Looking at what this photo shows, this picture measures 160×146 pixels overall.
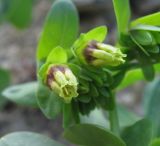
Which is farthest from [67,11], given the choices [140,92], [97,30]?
[140,92]

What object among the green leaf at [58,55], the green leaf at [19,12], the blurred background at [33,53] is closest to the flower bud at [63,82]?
the green leaf at [58,55]

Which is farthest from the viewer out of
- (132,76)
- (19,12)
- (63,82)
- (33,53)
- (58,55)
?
(33,53)

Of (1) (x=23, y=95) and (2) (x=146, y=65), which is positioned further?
(1) (x=23, y=95)

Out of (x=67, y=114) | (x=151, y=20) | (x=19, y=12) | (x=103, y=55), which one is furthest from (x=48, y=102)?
(x=19, y=12)

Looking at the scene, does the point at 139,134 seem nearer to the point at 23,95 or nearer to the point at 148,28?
the point at 148,28

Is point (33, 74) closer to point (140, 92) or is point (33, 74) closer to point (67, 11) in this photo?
point (140, 92)

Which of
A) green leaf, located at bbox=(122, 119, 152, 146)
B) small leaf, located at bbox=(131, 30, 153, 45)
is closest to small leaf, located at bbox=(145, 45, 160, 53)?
small leaf, located at bbox=(131, 30, 153, 45)

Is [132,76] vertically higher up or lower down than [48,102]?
lower down

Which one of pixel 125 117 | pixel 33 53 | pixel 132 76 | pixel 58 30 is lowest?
pixel 33 53

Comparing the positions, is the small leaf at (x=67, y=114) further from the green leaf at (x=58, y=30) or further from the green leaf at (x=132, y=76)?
the green leaf at (x=132, y=76)
